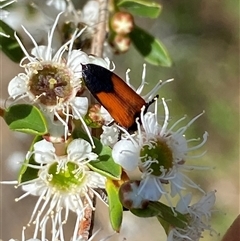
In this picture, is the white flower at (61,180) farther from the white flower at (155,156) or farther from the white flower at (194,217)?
the white flower at (194,217)

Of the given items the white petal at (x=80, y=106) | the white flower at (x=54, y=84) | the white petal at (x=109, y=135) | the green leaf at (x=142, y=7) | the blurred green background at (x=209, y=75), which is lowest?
the blurred green background at (x=209, y=75)

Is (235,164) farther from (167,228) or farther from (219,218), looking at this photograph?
(167,228)

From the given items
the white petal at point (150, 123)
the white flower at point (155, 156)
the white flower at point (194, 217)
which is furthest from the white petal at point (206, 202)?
the white petal at point (150, 123)

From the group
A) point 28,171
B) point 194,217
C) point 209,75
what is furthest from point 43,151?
point 209,75

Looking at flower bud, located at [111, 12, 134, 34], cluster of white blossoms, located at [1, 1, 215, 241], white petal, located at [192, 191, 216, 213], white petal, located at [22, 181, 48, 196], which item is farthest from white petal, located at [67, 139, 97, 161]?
flower bud, located at [111, 12, 134, 34]

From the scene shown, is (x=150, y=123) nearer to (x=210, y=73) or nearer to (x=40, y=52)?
(x=40, y=52)

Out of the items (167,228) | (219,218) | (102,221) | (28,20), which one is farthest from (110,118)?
(219,218)
